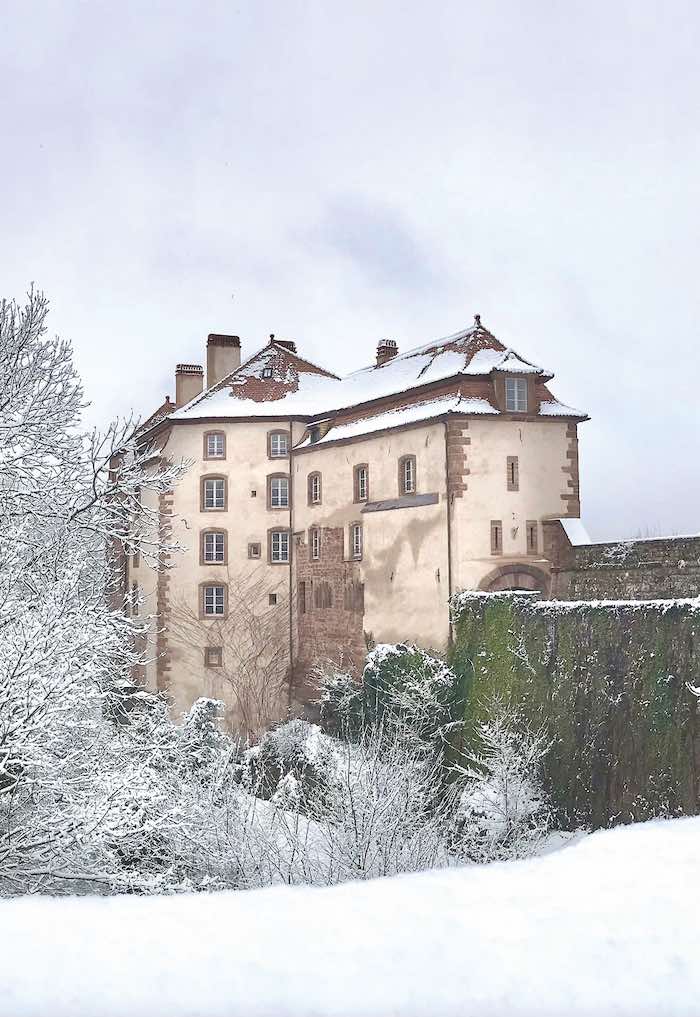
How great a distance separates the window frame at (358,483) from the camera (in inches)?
1181

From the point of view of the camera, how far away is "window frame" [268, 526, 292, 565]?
114 feet

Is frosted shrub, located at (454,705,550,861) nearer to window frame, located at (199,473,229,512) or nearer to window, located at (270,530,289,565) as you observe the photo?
window, located at (270,530,289,565)

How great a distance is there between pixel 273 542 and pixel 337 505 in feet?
14.4

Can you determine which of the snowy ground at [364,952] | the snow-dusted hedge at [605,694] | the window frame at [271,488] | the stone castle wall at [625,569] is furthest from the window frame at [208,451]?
the snowy ground at [364,952]

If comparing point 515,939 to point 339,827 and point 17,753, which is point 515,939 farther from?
point 339,827

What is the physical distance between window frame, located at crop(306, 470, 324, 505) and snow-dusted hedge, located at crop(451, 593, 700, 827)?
36.1ft

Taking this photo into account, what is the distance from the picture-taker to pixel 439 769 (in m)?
23.9

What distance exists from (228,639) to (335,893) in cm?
2980

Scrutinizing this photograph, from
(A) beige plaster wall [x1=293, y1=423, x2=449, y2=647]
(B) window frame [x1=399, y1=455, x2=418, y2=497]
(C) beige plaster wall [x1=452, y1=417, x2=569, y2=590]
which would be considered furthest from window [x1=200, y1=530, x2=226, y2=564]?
(C) beige plaster wall [x1=452, y1=417, x2=569, y2=590]

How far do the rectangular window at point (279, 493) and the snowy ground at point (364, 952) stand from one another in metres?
29.8

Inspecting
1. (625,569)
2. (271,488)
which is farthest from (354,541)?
(625,569)

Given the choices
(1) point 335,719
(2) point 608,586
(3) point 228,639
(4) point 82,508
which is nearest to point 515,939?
(4) point 82,508

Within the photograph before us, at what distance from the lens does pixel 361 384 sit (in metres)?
33.5

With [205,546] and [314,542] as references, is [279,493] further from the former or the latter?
[205,546]
